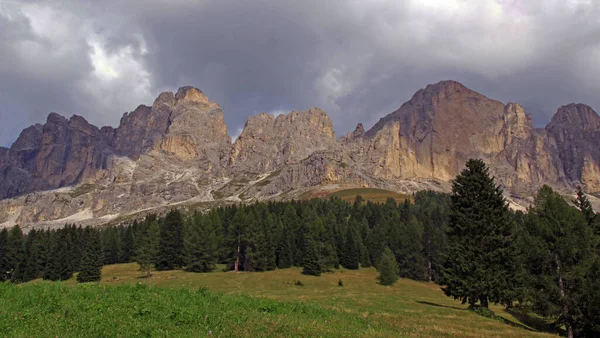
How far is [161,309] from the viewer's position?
14359mm

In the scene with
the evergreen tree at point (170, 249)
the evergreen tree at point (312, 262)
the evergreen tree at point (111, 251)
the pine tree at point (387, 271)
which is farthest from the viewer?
the evergreen tree at point (111, 251)

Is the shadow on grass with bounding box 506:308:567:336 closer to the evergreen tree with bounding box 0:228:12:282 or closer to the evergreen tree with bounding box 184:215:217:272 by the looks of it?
the evergreen tree with bounding box 184:215:217:272

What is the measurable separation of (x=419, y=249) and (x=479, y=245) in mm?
63061

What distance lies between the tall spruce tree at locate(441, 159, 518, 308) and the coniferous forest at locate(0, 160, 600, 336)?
86 millimetres

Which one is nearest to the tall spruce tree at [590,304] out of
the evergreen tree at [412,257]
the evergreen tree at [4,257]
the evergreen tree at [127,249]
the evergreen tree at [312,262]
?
the evergreen tree at [312,262]

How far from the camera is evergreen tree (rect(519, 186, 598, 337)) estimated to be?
87.5 feet

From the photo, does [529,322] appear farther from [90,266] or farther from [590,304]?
[90,266]

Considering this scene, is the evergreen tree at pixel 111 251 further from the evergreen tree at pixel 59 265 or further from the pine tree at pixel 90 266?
the pine tree at pixel 90 266

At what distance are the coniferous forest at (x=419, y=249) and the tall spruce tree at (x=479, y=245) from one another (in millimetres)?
86

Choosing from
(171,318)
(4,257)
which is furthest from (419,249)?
(4,257)

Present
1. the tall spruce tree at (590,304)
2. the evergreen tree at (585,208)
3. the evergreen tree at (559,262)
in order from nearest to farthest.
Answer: the tall spruce tree at (590,304) → the evergreen tree at (559,262) → the evergreen tree at (585,208)

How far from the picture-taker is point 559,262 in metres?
28.0

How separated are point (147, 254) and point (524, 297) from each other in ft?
217

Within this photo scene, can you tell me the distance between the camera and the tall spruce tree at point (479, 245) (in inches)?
1241
